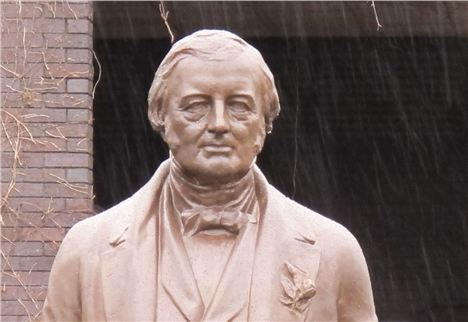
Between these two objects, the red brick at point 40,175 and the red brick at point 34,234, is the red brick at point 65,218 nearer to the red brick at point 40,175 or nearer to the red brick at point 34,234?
the red brick at point 34,234

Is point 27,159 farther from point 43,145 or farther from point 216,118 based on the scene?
point 216,118

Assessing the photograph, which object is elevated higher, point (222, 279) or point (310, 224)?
point (310, 224)

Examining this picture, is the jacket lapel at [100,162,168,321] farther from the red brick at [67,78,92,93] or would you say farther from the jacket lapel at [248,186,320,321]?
the red brick at [67,78,92,93]

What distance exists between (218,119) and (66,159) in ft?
16.0

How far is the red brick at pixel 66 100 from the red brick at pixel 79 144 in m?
0.19

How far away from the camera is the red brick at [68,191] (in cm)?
946

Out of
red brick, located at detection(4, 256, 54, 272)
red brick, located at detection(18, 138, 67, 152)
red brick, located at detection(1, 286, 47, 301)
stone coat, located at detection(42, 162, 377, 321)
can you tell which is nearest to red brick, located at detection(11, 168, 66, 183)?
red brick, located at detection(18, 138, 67, 152)

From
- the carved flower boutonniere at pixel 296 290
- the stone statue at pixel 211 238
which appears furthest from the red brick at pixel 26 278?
the carved flower boutonniere at pixel 296 290

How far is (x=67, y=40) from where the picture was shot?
965cm

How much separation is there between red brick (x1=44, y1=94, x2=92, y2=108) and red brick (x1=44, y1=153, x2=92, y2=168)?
0.26m

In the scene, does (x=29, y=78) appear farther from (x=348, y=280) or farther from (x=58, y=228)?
(x=348, y=280)

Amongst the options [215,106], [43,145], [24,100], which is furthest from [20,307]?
[215,106]

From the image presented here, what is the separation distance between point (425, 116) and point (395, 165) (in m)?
0.64

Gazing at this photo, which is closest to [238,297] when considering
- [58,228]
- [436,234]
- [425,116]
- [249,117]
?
[249,117]
